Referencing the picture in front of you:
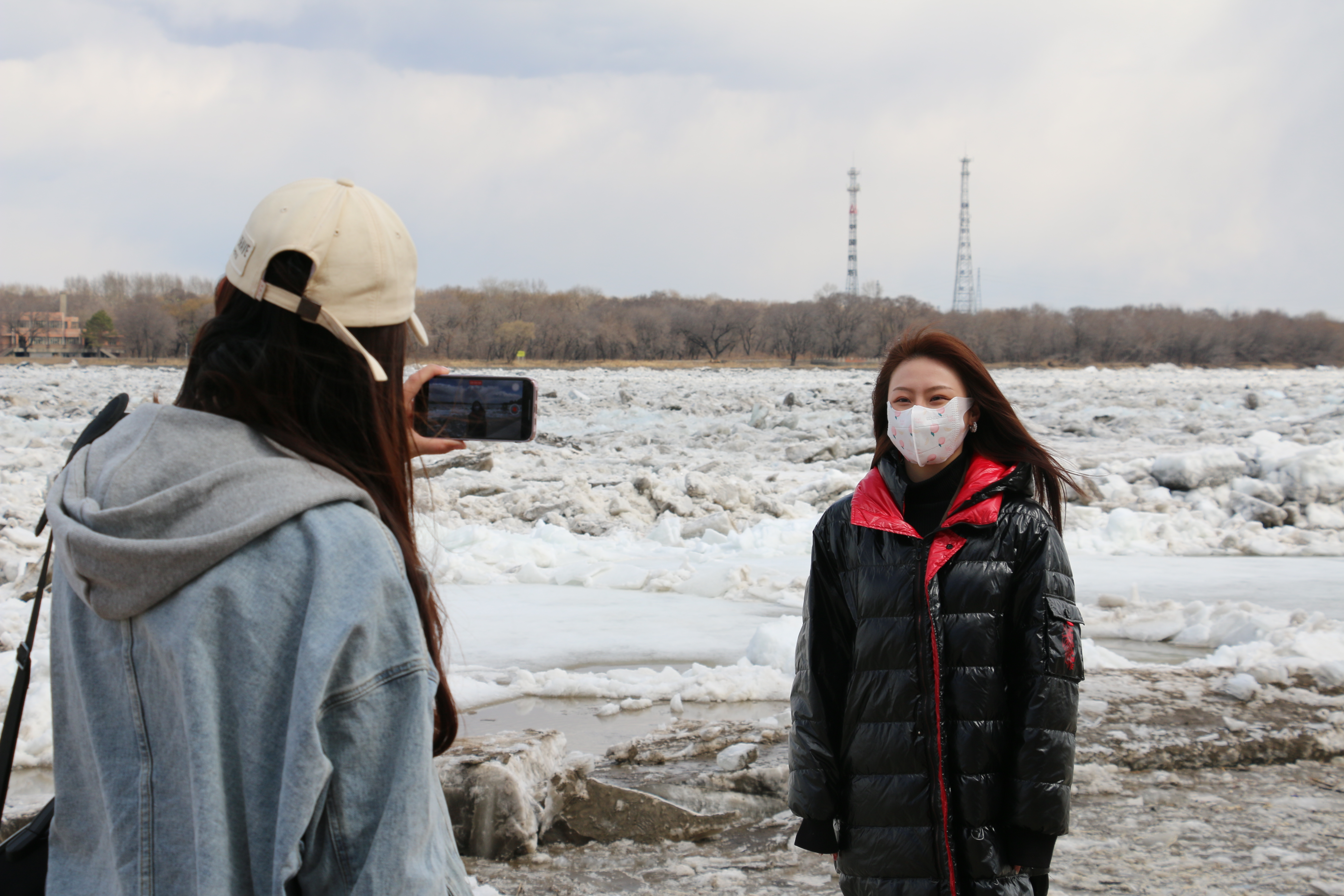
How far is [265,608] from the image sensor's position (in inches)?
41.6

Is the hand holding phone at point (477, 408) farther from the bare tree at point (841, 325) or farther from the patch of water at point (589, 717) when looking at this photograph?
the bare tree at point (841, 325)

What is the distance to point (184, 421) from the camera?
113cm

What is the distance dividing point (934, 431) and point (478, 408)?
1.26 metres

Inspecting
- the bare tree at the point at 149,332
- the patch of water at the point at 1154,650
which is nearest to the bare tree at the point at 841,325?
the bare tree at the point at 149,332

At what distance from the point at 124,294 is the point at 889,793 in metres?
77.1

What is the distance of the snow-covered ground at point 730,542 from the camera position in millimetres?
5242

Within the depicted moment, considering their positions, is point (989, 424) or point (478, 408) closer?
point (478, 408)

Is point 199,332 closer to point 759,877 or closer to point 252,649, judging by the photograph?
point 252,649

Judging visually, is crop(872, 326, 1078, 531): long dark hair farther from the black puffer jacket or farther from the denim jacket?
the denim jacket

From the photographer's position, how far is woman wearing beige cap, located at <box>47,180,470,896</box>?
3.43 ft

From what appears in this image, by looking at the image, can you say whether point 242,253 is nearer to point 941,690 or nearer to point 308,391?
point 308,391

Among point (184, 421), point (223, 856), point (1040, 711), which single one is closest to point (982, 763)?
point (1040, 711)

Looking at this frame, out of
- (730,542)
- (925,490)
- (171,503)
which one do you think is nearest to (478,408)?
(171,503)

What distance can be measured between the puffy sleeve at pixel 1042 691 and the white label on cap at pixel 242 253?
1.72 m
